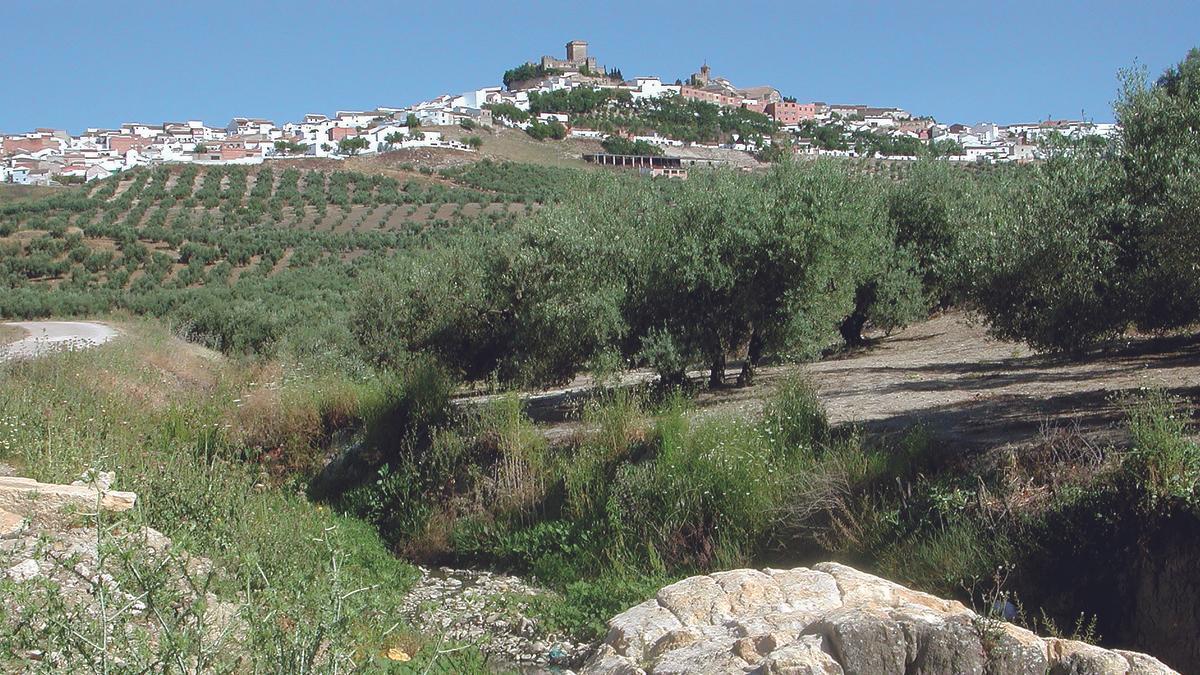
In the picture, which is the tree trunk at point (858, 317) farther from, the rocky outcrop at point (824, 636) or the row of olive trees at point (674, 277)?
the rocky outcrop at point (824, 636)

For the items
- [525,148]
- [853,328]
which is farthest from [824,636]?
[525,148]

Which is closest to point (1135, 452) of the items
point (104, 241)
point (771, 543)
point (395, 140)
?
point (771, 543)

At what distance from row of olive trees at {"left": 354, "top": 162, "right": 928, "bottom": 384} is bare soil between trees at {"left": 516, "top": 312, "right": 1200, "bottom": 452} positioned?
0.85 m

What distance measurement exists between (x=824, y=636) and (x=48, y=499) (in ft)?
21.2

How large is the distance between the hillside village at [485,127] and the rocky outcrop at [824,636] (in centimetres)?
4606

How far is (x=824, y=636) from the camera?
5.23m

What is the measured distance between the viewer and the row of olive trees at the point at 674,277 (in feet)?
44.8

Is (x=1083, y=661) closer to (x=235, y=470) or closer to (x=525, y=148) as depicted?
(x=235, y=470)

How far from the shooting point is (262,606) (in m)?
4.62

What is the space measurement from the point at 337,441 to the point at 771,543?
28.6 ft

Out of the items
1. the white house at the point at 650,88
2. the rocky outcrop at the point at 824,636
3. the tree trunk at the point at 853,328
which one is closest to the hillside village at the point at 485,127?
the white house at the point at 650,88

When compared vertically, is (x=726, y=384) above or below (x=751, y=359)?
below

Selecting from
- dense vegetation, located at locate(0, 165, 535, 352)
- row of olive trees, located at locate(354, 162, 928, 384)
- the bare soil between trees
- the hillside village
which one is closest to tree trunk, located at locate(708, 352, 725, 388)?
row of olive trees, located at locate(354, 162, 928, 384)

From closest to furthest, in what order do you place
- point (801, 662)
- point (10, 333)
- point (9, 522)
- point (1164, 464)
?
point (801, 662), point (1164, 464), point (9, 522), point (10, 333)
